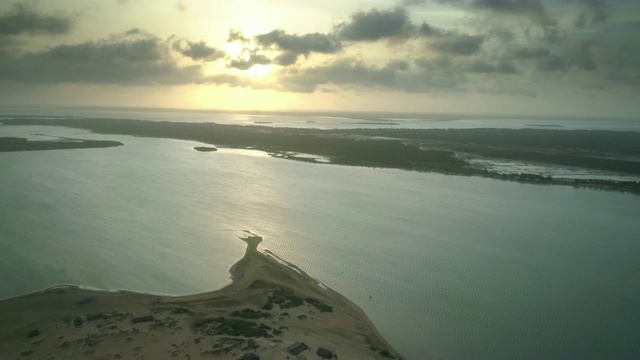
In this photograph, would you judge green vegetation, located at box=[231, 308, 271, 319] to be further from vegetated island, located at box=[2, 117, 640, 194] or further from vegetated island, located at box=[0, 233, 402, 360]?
vegetated island, located at box=[2, 117, 640, 194]

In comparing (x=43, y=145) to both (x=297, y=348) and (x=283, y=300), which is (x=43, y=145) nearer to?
(x=283, y=300)

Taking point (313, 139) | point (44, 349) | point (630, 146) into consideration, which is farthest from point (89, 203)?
point (630, 146)

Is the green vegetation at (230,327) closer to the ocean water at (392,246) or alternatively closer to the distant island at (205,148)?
the ocean water at (392,246)

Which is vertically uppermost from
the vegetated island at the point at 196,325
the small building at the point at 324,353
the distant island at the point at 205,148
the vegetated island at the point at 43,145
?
the distant island at the point at 205,148

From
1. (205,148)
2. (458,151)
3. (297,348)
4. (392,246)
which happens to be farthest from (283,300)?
(458,151)

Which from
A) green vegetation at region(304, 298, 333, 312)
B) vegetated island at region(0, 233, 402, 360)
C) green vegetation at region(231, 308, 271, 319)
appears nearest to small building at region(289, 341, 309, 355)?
vegetated island at region(0, 233, 402, 360)

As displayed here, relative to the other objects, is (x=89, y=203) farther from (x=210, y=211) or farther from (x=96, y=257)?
(x=96, y=257)

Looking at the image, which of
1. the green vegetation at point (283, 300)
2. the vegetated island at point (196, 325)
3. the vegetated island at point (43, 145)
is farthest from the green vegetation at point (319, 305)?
the vegetated island at point (43, 145)
